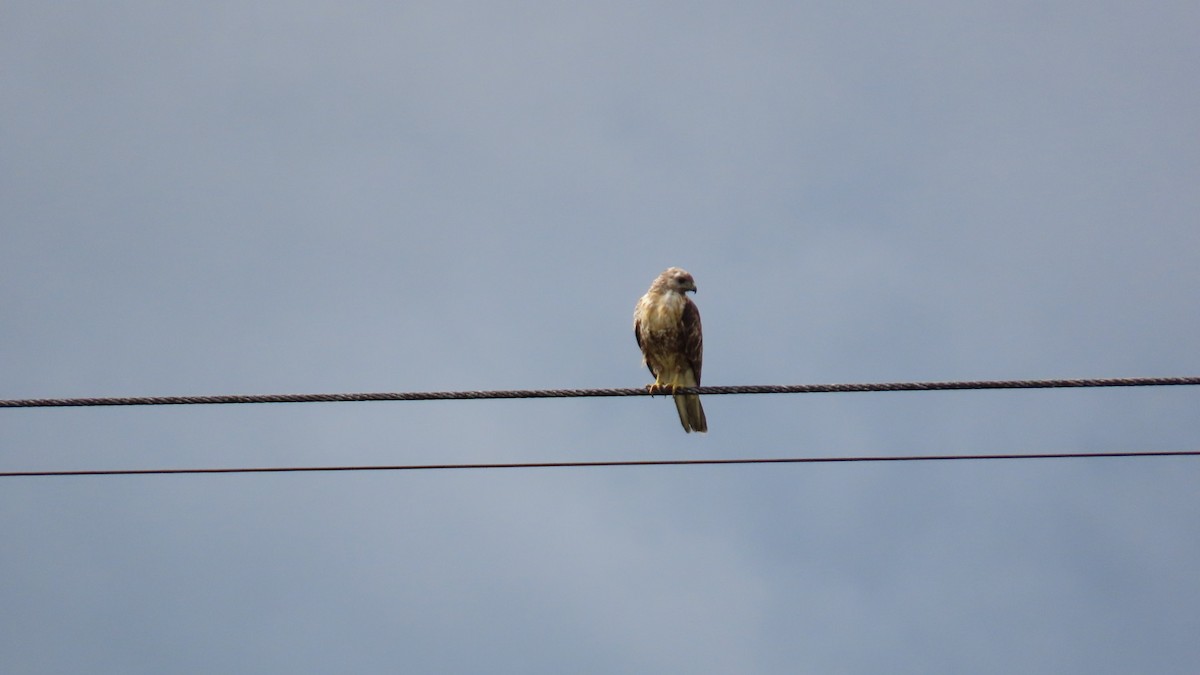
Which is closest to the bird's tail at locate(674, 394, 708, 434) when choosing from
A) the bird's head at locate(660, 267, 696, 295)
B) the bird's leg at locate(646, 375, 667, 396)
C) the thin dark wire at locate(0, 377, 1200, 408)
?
the bird's leg at locate(646, 375, 667, 396)

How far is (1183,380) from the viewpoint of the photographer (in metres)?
6.99

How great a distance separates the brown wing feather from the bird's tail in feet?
1.73

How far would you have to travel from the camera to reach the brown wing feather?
1234 centimetres

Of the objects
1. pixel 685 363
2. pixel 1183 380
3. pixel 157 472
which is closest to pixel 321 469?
pixel 157 472

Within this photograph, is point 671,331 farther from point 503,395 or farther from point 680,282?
point 503,395

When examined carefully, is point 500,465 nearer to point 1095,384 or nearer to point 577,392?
point 577,392

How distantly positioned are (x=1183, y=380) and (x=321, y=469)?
4.64 meters

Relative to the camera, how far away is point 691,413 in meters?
12.0

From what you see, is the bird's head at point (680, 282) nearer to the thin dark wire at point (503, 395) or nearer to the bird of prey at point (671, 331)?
the bird of prey at point (671, 331)

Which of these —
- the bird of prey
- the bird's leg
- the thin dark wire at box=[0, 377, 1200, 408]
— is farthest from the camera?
the bird of prey

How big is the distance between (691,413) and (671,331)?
0.83 m

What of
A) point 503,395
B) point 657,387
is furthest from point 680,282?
point 503,395

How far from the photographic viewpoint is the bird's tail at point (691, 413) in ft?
39.2

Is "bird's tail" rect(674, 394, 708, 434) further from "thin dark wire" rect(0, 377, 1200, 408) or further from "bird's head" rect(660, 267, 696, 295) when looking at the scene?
"thin dark wire" rect(0, 377, 1200, 408)
